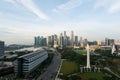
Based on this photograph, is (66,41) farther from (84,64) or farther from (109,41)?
(84,64)

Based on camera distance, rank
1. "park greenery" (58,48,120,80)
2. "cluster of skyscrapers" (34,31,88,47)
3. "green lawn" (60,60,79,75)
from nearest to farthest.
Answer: "park greenery" (58,48,120,80)
"green lawn" (60,60,79,75)
"cluster of skyscrapers" (34,31,88,47)

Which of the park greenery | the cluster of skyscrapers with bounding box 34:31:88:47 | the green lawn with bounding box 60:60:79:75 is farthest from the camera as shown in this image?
the cluster of skyscrapers with bounding box 34:31:88:47

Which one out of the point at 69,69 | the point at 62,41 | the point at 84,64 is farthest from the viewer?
the point at 62,41

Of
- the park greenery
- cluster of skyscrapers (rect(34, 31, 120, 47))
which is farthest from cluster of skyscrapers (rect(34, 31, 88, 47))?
the park greenery

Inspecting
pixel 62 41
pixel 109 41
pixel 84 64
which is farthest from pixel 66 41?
pixel 84 64

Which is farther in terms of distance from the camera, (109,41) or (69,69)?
(109,41)

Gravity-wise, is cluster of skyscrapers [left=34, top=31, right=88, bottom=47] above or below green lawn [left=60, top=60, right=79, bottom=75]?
above

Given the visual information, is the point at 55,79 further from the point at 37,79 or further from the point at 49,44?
the point at 49,44

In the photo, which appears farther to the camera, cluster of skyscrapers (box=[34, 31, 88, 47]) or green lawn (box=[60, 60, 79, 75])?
cluster of skyscrapers (box=[34, 31, 88, 47])

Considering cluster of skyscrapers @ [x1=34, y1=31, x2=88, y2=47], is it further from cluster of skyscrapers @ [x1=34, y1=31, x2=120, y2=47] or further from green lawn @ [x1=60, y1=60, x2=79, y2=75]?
green lawn @ [x1=60, y1=60, x2=79, y2=75]

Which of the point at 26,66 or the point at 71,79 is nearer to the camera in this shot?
the point at 71,79

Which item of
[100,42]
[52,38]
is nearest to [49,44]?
[52,38]
